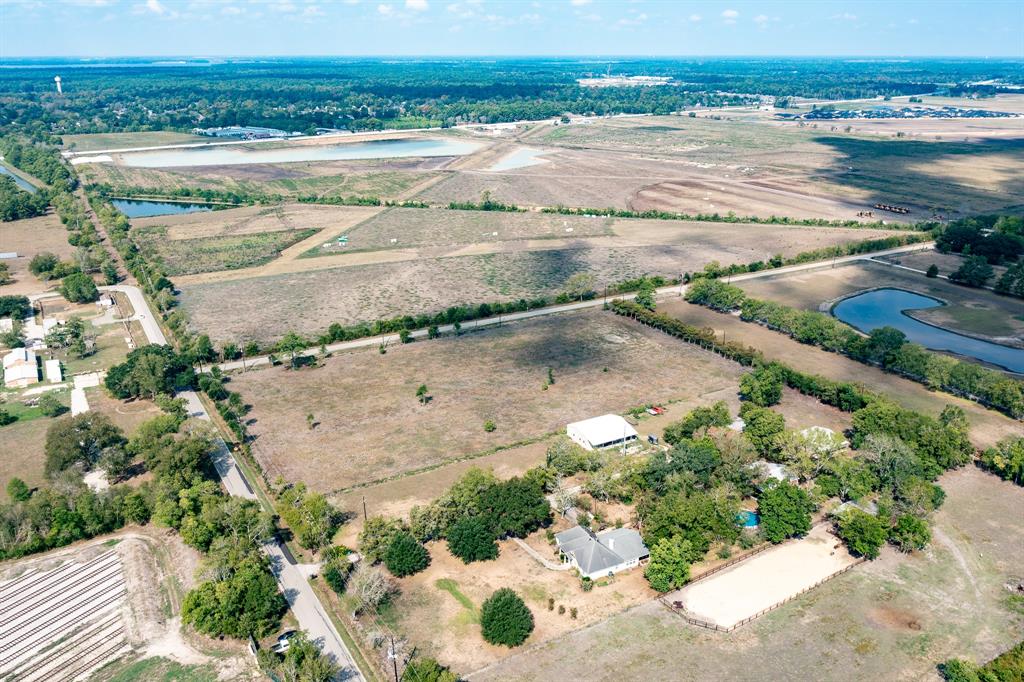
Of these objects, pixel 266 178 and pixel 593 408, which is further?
pixel 266 178

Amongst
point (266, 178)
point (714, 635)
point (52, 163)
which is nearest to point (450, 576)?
point (714, 635)

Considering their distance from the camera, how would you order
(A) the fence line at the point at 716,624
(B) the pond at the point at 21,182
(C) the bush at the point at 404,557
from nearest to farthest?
(A) the fence line at the point at 716,624 < (C) the bush at the point at 404,557 < (B) the pond at the point at 21,182

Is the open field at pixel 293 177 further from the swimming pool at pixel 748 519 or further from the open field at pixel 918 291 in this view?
the swimming pool at pixel 748 519

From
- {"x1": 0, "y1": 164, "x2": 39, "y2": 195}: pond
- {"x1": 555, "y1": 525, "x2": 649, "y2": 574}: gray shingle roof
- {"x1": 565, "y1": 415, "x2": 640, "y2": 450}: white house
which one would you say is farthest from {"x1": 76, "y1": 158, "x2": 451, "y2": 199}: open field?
{"x1": 555, "y1": 525, "x2": 649, "y2": 574}: gray shingle roof

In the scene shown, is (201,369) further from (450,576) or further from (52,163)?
(52,163)

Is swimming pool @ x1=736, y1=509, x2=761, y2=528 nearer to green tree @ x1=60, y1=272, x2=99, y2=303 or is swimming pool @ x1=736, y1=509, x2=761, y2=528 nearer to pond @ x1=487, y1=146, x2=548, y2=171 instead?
green tree @ x1=60, y1=272, x2=99, y2=303

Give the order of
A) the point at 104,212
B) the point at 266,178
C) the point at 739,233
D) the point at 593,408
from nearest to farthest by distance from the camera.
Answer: the point at 593,408 < the point at 739,233 < the point at 104,212 < the point at 266,178

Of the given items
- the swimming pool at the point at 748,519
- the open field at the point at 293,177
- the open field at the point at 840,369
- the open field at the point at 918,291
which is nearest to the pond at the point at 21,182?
the open field at the point at 293,177
